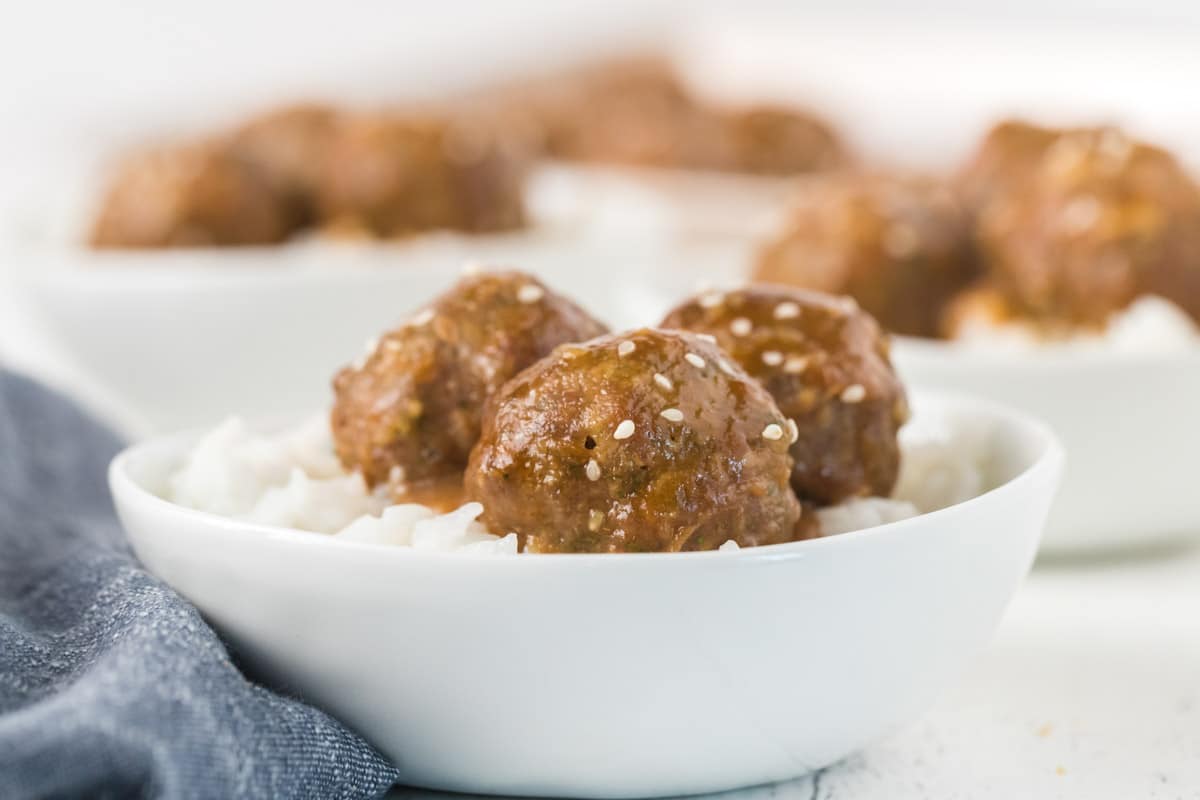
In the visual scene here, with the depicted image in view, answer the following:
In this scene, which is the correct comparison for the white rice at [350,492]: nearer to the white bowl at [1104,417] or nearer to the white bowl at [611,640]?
the white bowl at [611,640]

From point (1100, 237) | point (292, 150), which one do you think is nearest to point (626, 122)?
point (292, 150)

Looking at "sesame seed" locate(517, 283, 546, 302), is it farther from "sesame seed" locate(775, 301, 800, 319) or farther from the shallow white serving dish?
the shallow white serving dish

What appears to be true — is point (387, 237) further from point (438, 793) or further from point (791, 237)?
point (438, 793)

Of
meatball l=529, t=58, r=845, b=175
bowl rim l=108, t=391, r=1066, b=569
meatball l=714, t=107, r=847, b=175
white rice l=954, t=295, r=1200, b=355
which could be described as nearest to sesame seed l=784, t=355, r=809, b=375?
bowl rim l=108, t=391, r=1066, b=569

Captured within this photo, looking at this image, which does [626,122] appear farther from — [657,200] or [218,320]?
[218,320]

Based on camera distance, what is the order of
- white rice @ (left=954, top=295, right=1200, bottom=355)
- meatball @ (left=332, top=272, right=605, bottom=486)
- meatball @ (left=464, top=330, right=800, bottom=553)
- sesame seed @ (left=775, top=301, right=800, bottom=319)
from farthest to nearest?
white rice @ (left=954, top=295, right=1200, bottom=355)
sesame seed @ (left=775, top=301, right=800, bottom=319)
meatball @ (left=332, top=272, right=605, bottom=486)
meatball @ (left=464, top=330, right=800, bottom=553)

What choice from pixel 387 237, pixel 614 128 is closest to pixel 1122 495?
pixel 387 237
